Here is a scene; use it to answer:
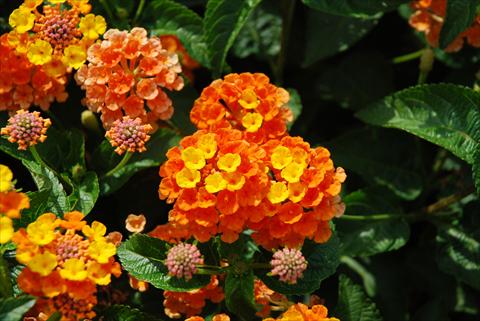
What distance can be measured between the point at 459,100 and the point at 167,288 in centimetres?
98

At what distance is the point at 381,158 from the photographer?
8.39 feet

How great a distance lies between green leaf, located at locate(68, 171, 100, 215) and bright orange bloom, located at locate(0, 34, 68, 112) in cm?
24

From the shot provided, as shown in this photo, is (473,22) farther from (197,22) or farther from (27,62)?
(27,62)

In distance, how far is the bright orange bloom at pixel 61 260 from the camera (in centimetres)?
164

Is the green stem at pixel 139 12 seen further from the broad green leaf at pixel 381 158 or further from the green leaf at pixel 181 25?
the broad green leaf at pixel 381 158

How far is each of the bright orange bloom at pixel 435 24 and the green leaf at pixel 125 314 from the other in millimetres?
1236

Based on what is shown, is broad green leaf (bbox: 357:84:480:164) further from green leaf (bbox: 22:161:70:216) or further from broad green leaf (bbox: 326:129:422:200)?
green leaf (bbox: 22:161:70:216)

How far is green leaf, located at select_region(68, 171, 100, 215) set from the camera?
2.00 m

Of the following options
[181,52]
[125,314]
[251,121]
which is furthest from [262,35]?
[125,314]

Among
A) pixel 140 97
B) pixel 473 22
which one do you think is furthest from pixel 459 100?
pixel 140 97

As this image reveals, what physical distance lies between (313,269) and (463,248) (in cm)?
65

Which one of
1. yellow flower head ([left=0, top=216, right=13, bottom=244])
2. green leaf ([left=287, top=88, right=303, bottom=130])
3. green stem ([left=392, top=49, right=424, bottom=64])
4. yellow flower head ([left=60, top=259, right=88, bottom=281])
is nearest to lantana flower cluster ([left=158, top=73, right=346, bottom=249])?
yellow flower head ([left=60, top=259, right=88, bottom=281])

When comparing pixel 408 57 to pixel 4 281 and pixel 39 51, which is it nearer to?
pixel 39 51

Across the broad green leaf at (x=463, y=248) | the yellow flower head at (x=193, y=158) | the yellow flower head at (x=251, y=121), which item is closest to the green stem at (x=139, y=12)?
the yellow flower head at (x=251, y=121)
